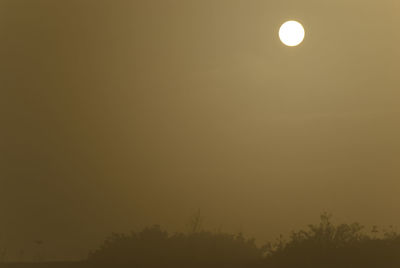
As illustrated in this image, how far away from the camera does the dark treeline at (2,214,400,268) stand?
356 cm

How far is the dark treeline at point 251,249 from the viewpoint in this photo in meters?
3.56

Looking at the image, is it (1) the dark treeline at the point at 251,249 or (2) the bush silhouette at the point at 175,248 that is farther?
(2) the bush silhouette at the point at 175,248

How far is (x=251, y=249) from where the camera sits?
3.77m

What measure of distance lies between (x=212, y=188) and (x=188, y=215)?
24 cm

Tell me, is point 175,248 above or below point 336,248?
below

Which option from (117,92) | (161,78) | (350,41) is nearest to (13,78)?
(117,92)

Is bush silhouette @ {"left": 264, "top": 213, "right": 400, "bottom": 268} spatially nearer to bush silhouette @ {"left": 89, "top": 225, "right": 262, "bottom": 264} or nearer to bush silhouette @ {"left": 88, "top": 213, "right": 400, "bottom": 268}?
bush silhouette @ {"left": 88, "top": 213, "right": 400, "bottom": 268}

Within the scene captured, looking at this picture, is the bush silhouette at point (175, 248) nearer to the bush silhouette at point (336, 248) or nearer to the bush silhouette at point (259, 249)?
the bush silhouette at point (259, 249)

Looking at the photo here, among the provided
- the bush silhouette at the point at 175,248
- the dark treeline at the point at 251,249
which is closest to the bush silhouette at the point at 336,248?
the dark treeline at the point at 251,249

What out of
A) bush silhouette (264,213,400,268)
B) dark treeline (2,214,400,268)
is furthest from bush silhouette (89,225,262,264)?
bush silhouette (264,213,400,268)

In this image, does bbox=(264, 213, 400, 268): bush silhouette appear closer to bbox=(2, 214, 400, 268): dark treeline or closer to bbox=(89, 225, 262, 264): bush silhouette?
bbox=(2, 214, 400, 268): dark treeline

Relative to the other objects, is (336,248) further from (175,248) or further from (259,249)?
(175,248)

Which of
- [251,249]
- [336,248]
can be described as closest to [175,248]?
[251,249]

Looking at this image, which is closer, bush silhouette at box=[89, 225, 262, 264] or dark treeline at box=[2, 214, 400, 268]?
dark treeline at box=[2, 214, 400, 268]
